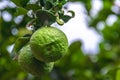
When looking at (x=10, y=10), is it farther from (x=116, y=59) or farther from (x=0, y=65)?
(x=116, y=59)

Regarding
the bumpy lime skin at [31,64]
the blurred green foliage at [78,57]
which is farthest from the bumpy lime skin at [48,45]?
the blurred green foliage at [78,57]

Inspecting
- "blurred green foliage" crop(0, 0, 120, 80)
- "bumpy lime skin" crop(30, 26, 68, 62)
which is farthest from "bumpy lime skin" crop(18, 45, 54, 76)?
"blurred green foliage" crop(0, 0, 120, 80)

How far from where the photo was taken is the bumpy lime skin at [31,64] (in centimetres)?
114

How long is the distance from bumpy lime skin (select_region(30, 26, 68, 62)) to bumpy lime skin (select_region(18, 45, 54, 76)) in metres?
0.05

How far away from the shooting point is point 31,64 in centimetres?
115

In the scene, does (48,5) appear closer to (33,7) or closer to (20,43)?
(33,7)

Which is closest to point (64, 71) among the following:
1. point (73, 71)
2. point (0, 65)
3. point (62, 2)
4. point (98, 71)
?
point (73, 71)

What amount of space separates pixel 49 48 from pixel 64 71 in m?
1.33

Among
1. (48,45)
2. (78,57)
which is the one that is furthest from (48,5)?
(78,57)

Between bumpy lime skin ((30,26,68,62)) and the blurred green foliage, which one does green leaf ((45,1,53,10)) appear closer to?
bumpy lime skin ((30,26,68,62))

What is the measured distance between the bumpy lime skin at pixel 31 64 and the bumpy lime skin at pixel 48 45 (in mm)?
54

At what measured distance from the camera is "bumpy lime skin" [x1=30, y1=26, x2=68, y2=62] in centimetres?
108

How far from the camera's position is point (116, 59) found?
267 centimetres

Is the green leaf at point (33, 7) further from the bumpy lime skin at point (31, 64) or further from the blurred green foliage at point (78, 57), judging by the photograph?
the blurred green foliage at point (78, 57)
